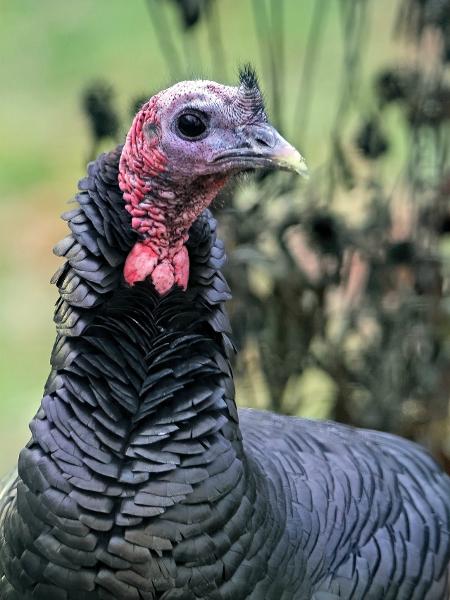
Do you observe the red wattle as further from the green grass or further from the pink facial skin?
the green grass

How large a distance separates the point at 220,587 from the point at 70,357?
0.40 m

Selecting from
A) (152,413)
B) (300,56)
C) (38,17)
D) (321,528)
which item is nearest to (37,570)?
(152,413)

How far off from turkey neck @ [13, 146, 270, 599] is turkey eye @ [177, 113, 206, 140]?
0.41ft

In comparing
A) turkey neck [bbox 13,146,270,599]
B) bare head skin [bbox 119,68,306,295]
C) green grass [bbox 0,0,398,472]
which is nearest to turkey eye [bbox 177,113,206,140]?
bare head skin [bbox 119,68,306,295]

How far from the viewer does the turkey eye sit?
1.50 m

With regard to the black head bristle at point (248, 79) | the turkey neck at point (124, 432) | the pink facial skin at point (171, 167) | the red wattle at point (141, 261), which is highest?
the black head bristle at point (248, 79)

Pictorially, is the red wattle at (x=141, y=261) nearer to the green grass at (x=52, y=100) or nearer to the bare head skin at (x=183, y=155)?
the bare head skin at (x=183, y=155)

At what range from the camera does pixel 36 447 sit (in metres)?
1.60

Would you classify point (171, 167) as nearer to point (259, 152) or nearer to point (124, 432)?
point (259, 152)

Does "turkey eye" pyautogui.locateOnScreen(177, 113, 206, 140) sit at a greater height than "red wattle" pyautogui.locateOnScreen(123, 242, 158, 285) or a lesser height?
greater

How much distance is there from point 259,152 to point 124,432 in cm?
45

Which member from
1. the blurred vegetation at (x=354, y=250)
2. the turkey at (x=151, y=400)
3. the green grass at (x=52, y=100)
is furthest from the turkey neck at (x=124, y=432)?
the green grass at (x=52, y=100)

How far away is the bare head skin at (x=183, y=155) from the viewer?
150 centimetres

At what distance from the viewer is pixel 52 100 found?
17.8 ft
